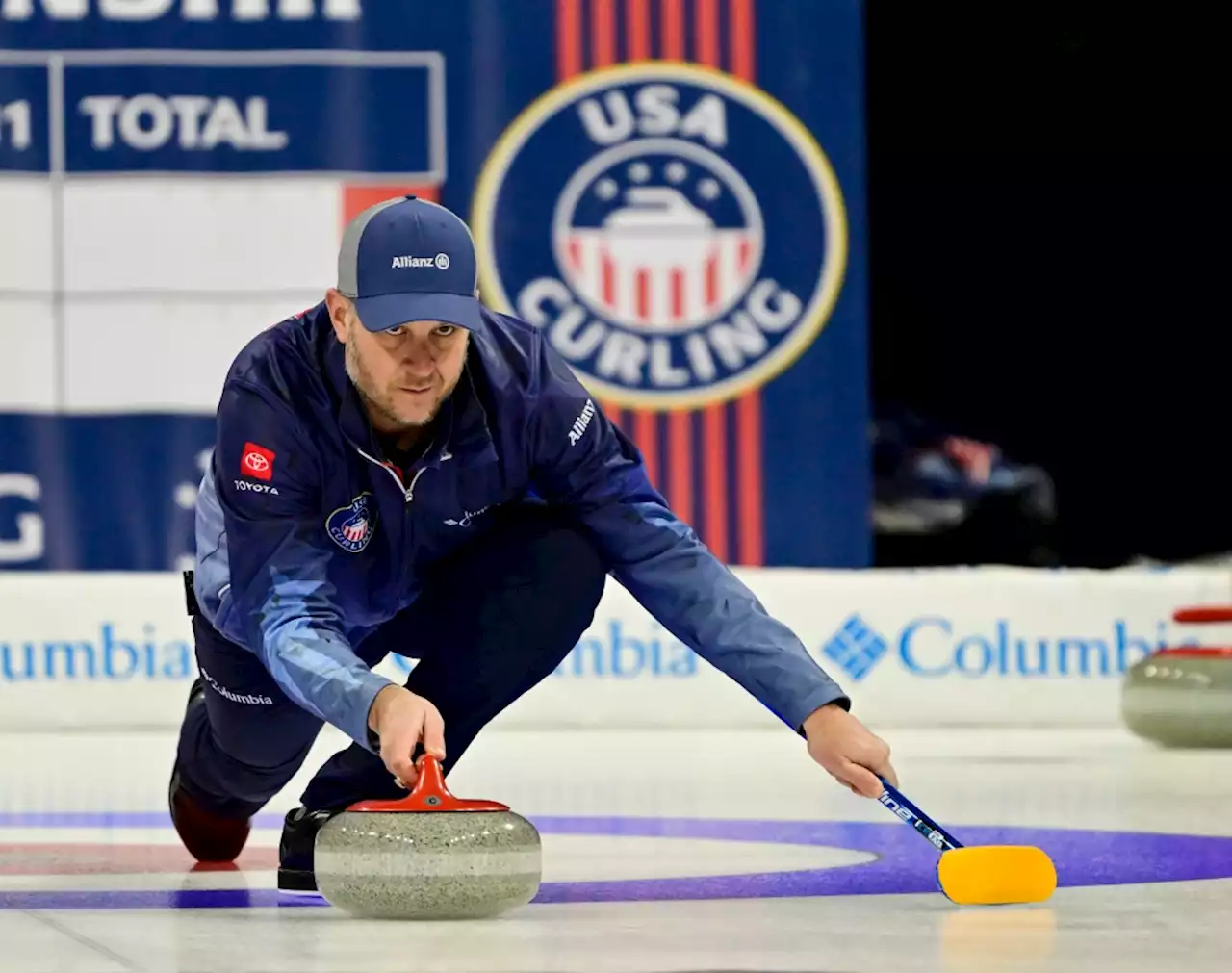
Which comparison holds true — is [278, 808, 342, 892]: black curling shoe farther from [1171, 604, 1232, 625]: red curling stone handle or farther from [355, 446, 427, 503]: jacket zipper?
[1171, 604, 1232, 625]: red curling stone handle

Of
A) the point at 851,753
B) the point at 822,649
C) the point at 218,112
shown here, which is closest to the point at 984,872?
the point at 851,753

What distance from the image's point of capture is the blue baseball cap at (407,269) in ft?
10.3

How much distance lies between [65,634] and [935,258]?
6484mm

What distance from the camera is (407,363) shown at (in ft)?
10.5

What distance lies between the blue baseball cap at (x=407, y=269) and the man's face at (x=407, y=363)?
0.04 meters

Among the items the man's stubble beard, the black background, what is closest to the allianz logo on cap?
the man's stubble beard

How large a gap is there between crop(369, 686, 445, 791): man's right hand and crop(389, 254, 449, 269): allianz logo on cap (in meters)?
0.54

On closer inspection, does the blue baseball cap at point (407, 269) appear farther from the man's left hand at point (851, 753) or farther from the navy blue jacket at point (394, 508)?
the man's left hand at point (851, 753)

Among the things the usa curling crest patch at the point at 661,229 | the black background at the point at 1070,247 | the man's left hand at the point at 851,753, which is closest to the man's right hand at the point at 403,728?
the man's left hand at the point at 851,753

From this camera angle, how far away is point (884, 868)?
151 inches

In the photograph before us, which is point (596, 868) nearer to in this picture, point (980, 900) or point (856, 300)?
point (980, 900)

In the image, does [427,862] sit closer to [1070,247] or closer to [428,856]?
[428,856]

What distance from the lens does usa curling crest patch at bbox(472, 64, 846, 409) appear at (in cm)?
795

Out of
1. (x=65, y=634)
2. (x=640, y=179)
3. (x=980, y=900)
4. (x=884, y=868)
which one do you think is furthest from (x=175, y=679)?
(x=980, y=900)
